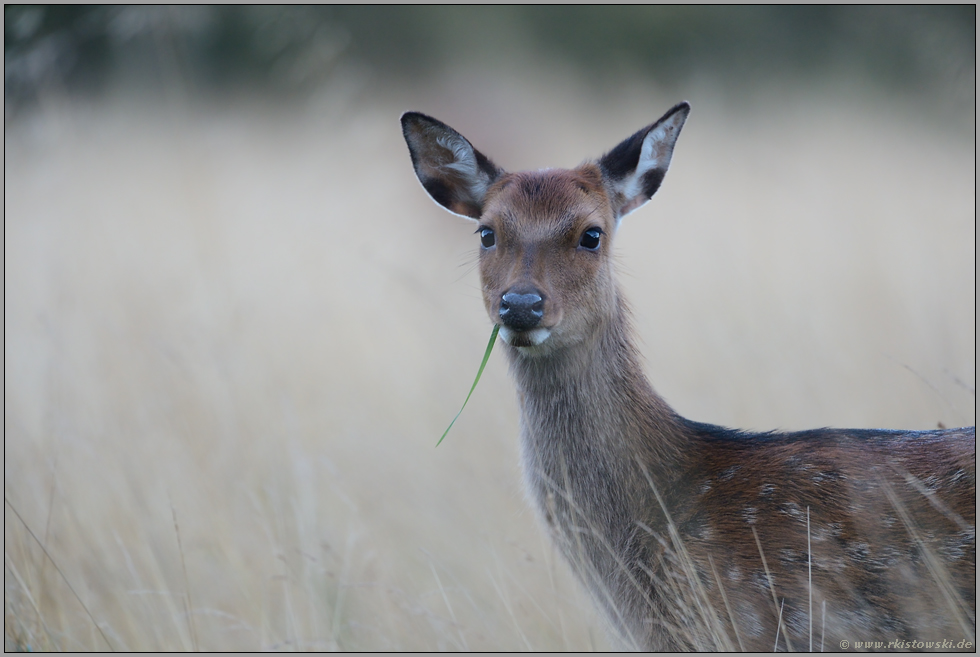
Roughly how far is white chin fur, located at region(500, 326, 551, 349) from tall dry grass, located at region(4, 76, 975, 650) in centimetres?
85

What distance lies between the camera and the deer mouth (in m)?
2.90

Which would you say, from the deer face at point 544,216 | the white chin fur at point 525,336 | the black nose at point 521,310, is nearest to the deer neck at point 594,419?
the deer face at point 544,216

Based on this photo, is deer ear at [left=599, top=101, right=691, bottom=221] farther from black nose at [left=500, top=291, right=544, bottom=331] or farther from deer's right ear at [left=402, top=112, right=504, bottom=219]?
black nose at [left=500, top=291, right=544, bottom=331]

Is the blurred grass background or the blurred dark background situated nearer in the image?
the blurred grass background

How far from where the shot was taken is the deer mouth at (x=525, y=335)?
9.52 ft

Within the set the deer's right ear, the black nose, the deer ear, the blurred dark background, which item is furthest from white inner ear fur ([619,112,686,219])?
the blurred dark background

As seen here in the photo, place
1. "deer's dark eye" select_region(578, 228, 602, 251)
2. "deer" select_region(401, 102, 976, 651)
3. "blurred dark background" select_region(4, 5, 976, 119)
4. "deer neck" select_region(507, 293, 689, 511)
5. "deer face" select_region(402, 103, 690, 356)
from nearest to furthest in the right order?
"deer" select_region(401, 102, 976, 651) < "deer face" select_region(402, 103, 690, 356) < "deer neck" select_region(507, 293, 689, 511) < "deer's dark eye" select_region(578, 228, 602, 251) < "blurred dark background" select_region(4, 5, 976, 119)

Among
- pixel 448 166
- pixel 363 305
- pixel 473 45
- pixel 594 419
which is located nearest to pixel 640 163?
pixel 448 166

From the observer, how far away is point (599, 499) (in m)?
3.06

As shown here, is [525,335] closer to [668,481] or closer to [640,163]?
[668,481]

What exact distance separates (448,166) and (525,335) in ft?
3.66

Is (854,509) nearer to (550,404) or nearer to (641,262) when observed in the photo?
(550,404)

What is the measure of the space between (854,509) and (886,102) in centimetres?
677

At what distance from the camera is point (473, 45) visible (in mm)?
Answer: 12062
